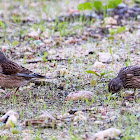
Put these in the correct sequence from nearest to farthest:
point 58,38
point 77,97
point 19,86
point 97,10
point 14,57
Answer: point 77,97, point 19,86, point 14,57, point 58,38, point 97,10

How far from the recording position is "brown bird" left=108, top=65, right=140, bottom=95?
6.13 m

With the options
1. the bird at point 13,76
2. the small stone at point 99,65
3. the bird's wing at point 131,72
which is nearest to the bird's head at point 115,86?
the bird's wing at point 131,72

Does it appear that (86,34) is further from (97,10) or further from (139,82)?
(139,82)

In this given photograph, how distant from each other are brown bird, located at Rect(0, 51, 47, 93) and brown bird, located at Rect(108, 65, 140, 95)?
123cm

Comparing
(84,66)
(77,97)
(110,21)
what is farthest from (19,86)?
(110,21)

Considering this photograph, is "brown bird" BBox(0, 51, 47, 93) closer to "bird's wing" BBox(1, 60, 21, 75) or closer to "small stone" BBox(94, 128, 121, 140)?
"bird's wing" BBox(1, 60, 21, 75)

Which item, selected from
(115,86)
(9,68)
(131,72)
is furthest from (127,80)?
(9,68)

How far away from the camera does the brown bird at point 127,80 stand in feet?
20.1

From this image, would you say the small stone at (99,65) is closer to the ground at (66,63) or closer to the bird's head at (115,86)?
the ground at (66,63)

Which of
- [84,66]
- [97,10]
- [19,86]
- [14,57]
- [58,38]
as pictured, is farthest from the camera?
[97,10]

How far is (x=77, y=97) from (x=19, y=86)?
1.12 metres

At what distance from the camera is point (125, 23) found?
10.5 m

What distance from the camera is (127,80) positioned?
20.9ft

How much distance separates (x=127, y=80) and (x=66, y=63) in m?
1.80
